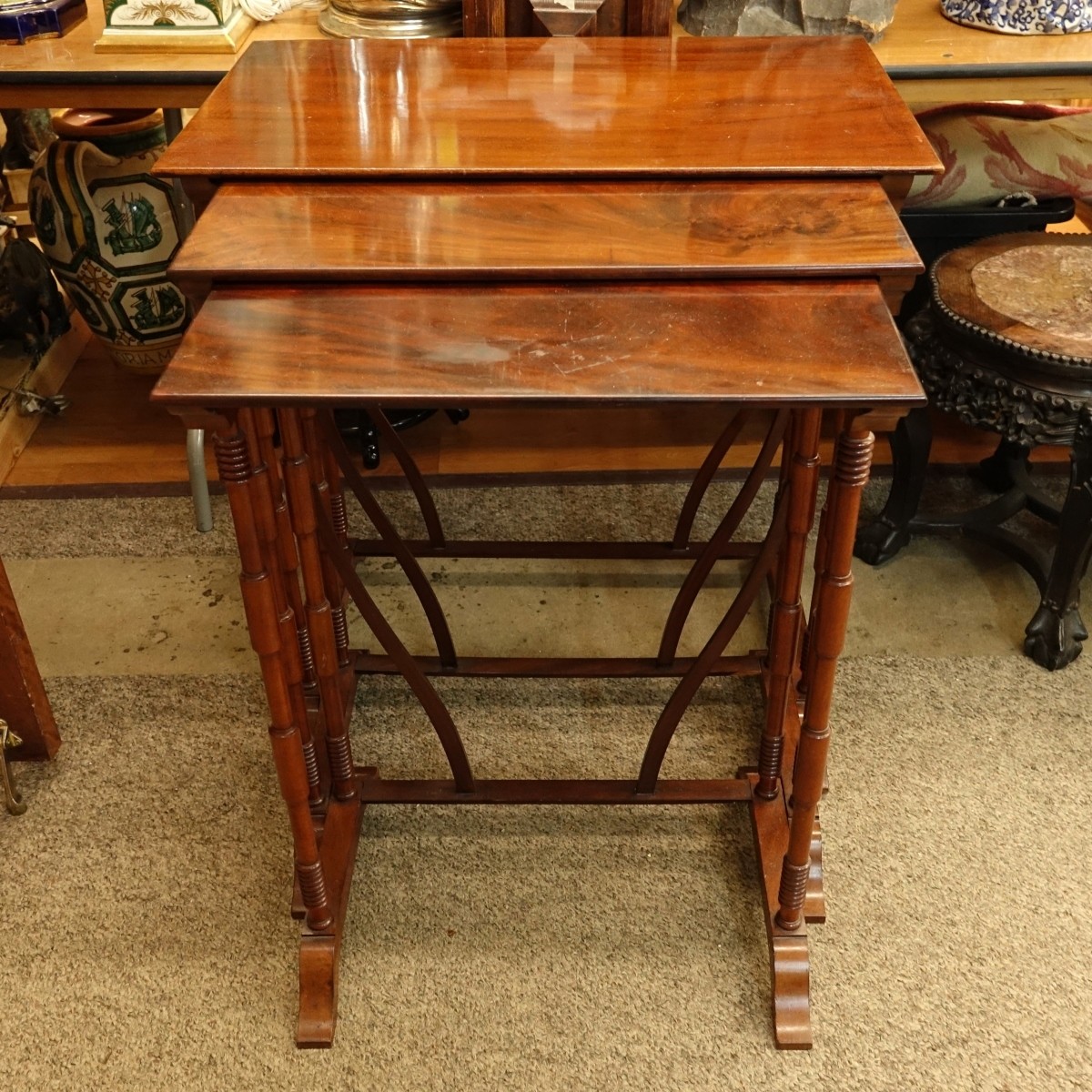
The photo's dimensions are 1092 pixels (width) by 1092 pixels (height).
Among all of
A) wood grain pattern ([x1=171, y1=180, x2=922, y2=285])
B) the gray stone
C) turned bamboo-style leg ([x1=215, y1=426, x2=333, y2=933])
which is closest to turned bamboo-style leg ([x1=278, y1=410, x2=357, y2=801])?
→ turned bamboo-style leg ([x1=215, y1=426, x2=333, y2=933])

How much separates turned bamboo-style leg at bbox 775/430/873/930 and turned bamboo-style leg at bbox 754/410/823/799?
14 centimetres

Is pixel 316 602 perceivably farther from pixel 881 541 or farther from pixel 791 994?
pixel 881 541

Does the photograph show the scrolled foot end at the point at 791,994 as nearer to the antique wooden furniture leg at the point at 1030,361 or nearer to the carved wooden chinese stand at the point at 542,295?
the carved wooden chinese stand at the point at 542,295

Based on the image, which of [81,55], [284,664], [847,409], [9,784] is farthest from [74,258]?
[847,409]

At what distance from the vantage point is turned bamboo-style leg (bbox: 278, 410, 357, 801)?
141 centimetres

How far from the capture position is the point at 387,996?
1.50 meters

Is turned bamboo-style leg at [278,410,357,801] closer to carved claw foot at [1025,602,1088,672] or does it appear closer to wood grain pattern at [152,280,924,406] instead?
wood grain pattern at [152,280,924,406]

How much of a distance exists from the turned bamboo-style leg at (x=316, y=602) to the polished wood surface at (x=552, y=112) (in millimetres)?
301

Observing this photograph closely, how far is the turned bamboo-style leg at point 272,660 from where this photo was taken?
1117mm

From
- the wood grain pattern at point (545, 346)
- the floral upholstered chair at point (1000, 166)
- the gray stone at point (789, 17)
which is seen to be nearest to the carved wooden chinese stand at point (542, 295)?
the wood grain pattern at point (545, 346)

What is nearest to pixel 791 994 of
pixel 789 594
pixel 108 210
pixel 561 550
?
pixel 789 594

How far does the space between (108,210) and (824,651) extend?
178 cm

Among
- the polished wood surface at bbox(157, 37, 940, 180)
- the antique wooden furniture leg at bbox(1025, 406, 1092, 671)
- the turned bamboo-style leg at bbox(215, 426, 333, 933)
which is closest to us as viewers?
the turned bamboo-style leg at bbox(215, 426, 333, 933)

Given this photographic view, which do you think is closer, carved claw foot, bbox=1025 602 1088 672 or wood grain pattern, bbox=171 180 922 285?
wood grain pattern, bbox=171 180 922 285
